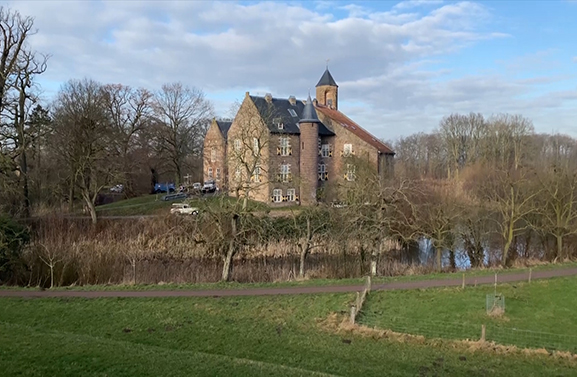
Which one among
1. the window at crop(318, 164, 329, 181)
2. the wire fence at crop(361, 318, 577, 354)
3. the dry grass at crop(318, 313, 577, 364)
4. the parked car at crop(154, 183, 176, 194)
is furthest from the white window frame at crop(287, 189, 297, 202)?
the wire fence at crop(361, 318, 577, 354)

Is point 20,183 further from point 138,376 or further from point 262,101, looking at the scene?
point 138,376

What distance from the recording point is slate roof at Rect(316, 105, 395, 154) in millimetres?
42369

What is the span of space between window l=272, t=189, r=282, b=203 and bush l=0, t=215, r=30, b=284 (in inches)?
826

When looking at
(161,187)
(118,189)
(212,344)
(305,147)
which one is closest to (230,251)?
(212,344)

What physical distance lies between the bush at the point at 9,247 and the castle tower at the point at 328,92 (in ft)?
116

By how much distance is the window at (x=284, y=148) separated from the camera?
130 ft

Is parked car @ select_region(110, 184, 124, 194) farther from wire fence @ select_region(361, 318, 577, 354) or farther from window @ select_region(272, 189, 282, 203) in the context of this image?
wire fence @ select_region(361, 318, 577, 354)

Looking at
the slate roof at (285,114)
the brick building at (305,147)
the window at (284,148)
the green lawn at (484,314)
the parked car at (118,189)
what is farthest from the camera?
the parked car at (118,189)

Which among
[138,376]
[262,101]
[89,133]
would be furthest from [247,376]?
[262,101]

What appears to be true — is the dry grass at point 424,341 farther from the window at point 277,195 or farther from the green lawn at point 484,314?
the window at point 277,195

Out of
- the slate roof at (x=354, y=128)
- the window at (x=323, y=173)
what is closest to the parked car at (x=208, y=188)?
the window at (x=323, y=173)

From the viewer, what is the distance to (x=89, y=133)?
1297 inches

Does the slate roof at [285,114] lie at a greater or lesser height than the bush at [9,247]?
greater

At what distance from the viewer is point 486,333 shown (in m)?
11.3
